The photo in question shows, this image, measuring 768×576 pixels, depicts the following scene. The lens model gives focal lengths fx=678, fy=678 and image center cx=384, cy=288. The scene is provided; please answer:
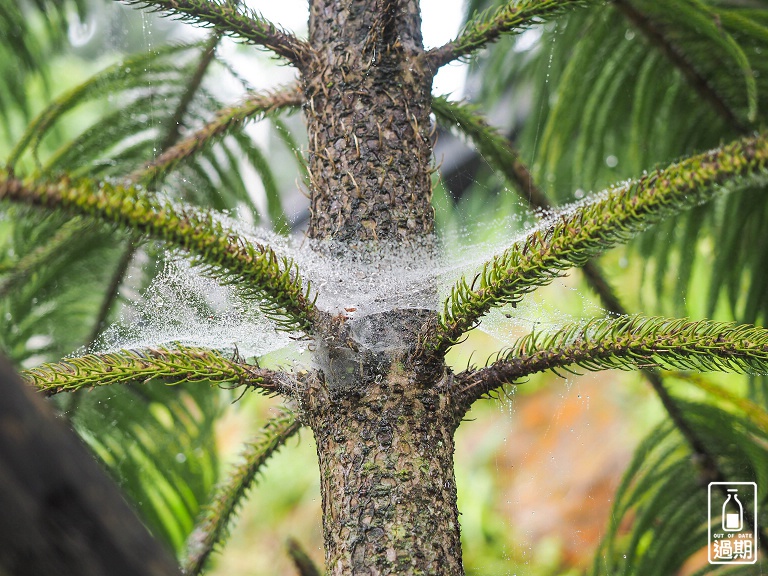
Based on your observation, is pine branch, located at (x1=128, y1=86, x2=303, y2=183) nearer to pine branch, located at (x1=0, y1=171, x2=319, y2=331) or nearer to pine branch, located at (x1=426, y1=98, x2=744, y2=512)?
pine branch, located at (x1=426, y1=98, x2=744, y2=512)

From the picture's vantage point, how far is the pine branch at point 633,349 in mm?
751

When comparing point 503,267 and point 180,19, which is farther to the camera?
point 180,19

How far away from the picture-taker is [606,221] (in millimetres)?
711

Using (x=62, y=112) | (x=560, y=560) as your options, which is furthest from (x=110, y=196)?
(x=560, y=560)

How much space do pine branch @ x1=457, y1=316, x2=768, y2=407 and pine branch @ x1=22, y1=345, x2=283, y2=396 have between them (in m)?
0.29

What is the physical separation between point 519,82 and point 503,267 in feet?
5.32

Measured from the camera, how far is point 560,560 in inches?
142

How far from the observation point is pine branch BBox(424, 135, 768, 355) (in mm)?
676

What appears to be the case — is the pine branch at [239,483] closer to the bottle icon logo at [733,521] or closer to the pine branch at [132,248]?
the pine branch at [132,248]

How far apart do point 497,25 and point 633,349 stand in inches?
19.6

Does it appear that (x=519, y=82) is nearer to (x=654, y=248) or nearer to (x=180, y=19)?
(x=654, y=248)

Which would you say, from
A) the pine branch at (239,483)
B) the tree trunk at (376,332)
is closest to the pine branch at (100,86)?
the tree trunk at (376,332)

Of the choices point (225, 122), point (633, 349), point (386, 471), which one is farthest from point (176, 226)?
point (225, 122)

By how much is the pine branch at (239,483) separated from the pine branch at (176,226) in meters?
0.28
